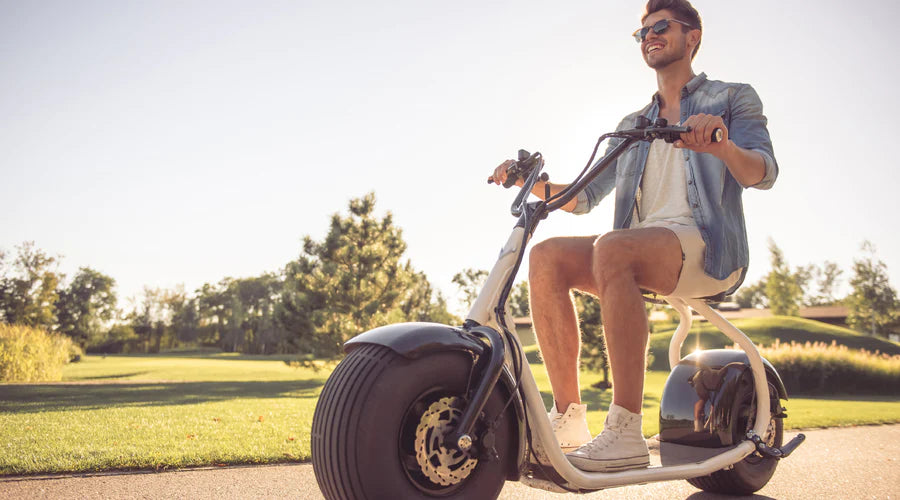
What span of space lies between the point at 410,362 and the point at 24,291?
4561cm

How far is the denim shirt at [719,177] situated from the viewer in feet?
8.27

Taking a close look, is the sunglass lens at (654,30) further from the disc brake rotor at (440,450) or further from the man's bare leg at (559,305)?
the disc brake rotor at (440,450)

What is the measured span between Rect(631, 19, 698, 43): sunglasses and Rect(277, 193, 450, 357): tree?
14915 mm

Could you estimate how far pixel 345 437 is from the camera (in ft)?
5.07

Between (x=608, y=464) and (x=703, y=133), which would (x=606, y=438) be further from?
(x=703, y=133)

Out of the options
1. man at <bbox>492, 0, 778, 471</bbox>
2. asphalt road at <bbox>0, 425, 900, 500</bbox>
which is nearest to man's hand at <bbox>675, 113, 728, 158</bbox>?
man at <bbox>492, 0, 778, 471</bbox>

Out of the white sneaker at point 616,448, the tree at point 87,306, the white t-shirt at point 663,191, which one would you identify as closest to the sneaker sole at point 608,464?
the white sneaker at point 616,448

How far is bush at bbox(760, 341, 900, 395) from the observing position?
17.4m

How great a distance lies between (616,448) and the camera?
2.09 m

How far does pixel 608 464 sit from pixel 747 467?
145cm

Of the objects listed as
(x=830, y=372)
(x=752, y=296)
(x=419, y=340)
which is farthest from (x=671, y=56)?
(x=752, y=296)

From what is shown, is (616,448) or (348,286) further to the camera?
(348,286)

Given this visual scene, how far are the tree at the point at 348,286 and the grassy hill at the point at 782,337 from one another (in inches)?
619

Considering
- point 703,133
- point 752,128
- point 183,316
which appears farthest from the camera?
point 183,316
